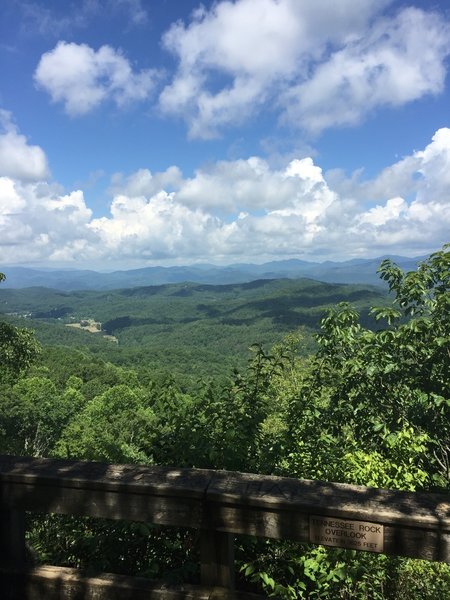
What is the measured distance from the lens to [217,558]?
2.40m

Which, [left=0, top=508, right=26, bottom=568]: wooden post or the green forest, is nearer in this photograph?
[left=0, top=508, right=26, bottom=568]: wooden post

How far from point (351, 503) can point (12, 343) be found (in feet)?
66.8

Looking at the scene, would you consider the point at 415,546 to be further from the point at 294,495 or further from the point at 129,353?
the point at 129,353

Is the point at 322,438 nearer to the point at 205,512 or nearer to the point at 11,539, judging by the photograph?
the point at 205,512

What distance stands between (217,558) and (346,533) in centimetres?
76

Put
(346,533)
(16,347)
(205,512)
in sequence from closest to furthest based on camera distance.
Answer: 1. (346,533)
2. (205,512)
3. (16,347)

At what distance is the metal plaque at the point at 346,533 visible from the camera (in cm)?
219

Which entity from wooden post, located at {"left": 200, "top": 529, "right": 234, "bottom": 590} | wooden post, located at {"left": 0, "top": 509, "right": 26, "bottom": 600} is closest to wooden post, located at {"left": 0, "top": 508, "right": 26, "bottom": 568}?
wooden post, located at {"left": 0, "top": 509, "right": 26, "bottom": 600}

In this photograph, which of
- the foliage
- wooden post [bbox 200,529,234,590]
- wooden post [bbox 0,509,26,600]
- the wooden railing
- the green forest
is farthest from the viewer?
the foliage

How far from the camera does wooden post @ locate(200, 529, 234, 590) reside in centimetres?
239

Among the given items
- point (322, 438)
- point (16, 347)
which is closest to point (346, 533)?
point (322, 438)

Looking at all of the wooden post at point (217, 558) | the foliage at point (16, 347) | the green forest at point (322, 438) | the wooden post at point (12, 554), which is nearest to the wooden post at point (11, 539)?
the wooden post at point (12, 554)

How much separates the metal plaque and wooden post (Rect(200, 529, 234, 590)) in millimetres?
504

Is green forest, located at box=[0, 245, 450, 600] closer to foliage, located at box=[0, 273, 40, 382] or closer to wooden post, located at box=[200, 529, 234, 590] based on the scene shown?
wooden post, located at box=[200, 529, 234, 590]
